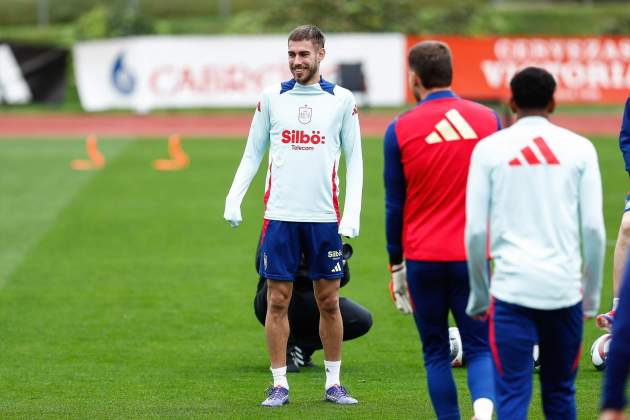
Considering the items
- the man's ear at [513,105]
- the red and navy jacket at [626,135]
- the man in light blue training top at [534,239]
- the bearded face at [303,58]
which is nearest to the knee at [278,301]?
the bearded face at [303,58]

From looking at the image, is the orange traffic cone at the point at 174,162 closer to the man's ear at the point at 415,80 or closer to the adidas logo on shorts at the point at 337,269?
the adidas logo on shorts at the point at 337,269

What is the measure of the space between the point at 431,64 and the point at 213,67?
1075 inches

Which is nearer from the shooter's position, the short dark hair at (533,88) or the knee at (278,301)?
the short dark hair at (533,88)

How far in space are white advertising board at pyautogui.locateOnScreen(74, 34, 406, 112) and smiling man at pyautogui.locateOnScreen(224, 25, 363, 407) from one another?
81.6 feet

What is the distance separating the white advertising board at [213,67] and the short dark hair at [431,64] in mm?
26207

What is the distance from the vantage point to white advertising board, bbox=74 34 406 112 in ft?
105

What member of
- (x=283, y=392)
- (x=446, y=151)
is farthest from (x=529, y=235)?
(x=283, y=392)

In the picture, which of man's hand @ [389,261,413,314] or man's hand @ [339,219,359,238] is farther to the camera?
man's hand @ [339,219,359,238]

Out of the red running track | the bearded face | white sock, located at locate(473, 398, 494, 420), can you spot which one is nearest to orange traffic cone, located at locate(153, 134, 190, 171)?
the red running track

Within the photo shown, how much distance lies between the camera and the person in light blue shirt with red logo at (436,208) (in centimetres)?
565

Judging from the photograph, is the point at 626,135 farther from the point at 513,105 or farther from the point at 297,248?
the point at 513,105

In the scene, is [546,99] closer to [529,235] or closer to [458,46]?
[529,235]

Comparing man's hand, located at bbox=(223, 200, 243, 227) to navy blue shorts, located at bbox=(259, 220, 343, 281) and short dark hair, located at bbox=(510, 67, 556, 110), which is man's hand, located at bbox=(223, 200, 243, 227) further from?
short dark hair, located at bbox=(510, 67, 556, 110)

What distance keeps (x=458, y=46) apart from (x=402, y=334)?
81.4ft
